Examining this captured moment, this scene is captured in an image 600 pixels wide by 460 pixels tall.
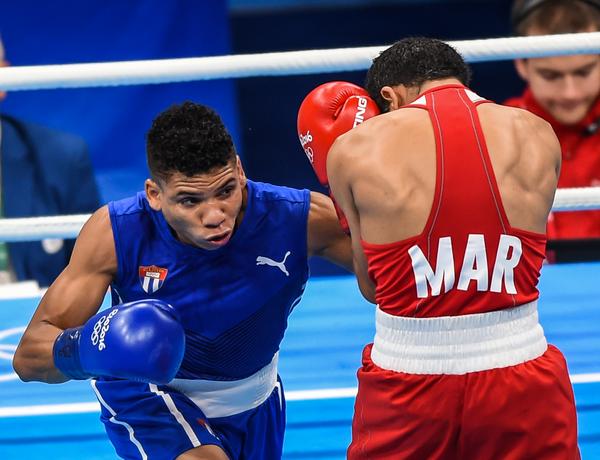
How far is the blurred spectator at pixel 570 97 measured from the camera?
15.9 feet

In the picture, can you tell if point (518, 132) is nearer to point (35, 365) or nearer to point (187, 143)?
point (187, 143)

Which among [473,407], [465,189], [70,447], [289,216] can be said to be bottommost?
[70,447]

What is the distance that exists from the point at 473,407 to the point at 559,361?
0.73 ft

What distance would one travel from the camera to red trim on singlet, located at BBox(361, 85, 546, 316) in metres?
2.12

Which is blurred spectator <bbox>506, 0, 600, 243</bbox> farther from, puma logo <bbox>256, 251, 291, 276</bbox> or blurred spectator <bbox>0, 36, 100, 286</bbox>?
puma logo <bbox>256, 251, 291, 276</bbox>

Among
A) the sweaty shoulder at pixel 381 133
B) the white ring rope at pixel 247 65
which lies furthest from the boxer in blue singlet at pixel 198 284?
the white ring rope at pixel 247 65

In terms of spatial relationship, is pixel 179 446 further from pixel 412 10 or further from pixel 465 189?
pixel 412 10

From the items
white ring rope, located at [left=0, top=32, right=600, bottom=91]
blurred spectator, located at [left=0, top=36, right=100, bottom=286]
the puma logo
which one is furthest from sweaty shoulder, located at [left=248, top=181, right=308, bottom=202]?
blurred spectator, located at [left=0, top=36, right=100, bottom=286]

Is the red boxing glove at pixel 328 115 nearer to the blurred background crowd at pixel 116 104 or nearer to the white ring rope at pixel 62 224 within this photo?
the white ring rope at pixel 62 224

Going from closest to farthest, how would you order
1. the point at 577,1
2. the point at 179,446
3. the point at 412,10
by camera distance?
the point at 179,446 → the point at 577,1 → the point at 412,10

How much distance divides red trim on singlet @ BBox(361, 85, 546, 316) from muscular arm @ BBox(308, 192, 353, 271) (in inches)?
16.0

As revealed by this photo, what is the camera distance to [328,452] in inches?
120

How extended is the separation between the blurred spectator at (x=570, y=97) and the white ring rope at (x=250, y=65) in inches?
61.8

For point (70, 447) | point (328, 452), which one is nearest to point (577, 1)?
point (328, 452)
